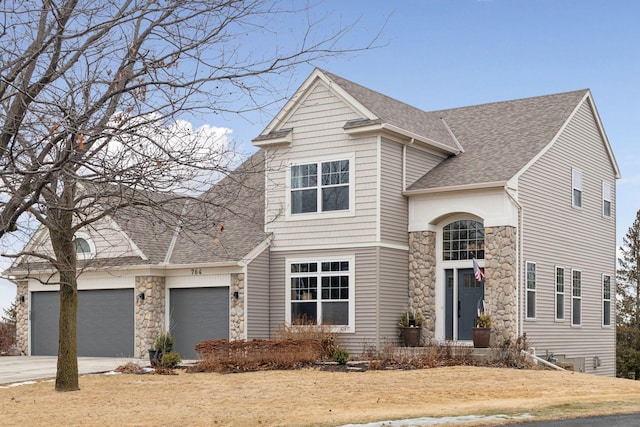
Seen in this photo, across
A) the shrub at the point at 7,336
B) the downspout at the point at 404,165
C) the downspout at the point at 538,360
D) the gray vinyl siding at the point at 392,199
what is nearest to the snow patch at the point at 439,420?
the downspout at the point at 538,360

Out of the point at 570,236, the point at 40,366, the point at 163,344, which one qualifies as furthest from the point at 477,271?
the point at 40,366

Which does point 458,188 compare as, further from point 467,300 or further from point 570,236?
point 570,236

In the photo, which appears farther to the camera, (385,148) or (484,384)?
(385,148)

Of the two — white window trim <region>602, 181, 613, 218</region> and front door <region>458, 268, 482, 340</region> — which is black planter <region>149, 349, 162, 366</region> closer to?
front door <region>458, 268, 482, 340</region>

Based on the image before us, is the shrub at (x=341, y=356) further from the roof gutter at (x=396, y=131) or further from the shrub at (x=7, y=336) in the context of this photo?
the shrub at (x=7, y=336)

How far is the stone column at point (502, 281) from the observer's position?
22.8m

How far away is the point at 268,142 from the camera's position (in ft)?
85.4

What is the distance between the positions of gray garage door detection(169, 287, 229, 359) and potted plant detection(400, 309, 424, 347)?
539 centimetres

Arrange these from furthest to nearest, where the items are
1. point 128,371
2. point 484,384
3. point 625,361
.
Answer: point 625,361 → point 128,371 → point 484,384

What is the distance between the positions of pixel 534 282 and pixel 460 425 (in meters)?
12.6

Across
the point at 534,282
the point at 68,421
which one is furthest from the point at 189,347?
the point at 68,421

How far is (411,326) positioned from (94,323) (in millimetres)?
11225

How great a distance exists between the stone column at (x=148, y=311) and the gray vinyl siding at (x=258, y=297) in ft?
12.3

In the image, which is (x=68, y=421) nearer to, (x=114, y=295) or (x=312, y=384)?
(x=312, y=384)
